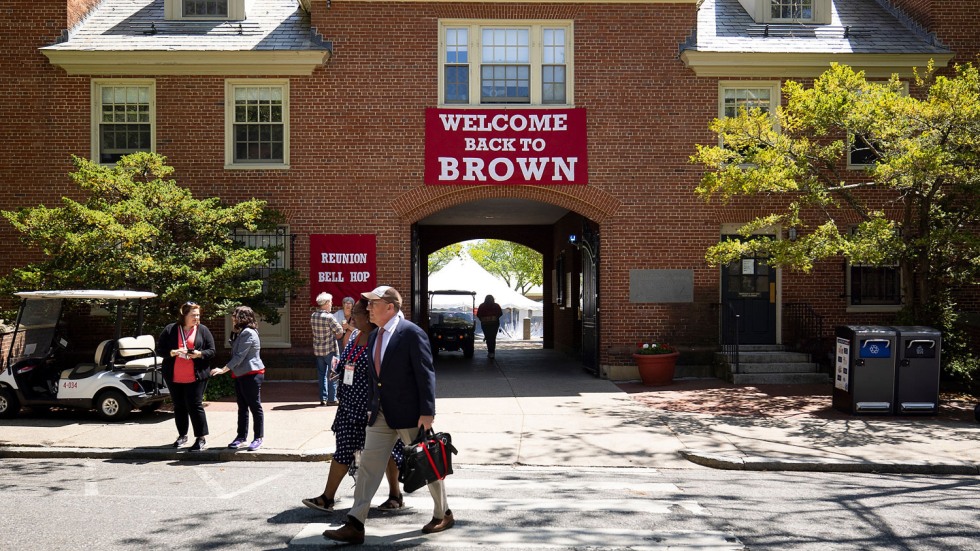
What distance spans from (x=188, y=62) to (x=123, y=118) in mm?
1765

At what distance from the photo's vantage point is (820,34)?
17703mm

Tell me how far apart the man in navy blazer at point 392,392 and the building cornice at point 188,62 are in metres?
10.9

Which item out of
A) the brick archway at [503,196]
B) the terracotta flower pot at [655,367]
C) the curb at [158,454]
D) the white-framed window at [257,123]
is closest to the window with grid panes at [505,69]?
the brick archway at [503,196]

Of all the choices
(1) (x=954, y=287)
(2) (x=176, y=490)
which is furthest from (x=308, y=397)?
(1) (x=954, y=287)

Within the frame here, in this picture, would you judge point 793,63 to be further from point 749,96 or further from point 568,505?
point 568,505

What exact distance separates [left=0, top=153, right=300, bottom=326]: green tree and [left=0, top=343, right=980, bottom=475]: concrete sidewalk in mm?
1866

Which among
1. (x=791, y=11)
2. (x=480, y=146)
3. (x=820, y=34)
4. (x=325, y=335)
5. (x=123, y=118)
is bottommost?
(x=325, y=335)

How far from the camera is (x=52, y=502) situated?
285 inches

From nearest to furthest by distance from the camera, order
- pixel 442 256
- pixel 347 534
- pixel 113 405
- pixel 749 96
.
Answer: pixel 347 534
pixel 113 405
pixel 749 96
pixel 442 256

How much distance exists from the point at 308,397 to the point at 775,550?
9.71m

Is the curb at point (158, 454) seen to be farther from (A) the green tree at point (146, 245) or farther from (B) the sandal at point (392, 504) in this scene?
(A) the green tree at point (146, 245)

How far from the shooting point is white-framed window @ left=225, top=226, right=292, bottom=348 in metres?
16.4

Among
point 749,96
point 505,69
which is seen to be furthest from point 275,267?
point 749,96

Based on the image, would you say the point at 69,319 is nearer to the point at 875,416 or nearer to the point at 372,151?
the point at 372,151
